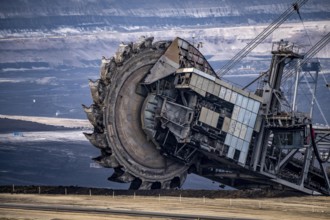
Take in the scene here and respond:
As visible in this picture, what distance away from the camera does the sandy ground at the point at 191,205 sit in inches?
2454

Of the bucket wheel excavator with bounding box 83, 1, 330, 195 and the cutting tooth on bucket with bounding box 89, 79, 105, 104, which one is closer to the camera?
the cutting tooth on bucket with bounding box 89, 79, 105, 104

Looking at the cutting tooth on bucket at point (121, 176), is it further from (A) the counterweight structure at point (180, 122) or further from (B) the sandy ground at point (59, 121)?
(B) the sandy ground at point (59, 121)

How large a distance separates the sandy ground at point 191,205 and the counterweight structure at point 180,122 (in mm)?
3780

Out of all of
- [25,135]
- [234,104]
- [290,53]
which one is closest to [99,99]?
[234,104]

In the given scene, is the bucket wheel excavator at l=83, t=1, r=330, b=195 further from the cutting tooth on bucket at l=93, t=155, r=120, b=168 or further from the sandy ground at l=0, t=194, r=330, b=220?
the sandy ground at l=0, t=194, r=330, b=220

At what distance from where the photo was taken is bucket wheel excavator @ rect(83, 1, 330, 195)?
240ft

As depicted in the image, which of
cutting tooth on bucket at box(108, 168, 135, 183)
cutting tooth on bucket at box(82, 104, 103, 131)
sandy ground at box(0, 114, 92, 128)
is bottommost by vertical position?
cutting tooth on bucket at box(108, 168, 135, 183)

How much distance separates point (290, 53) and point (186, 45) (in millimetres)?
7444

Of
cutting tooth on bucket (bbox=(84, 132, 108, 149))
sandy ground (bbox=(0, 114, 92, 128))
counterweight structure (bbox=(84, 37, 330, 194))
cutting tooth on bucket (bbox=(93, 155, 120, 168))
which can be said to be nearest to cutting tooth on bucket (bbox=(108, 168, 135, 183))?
counterweight structure (bbox=(84, 37, 330, 194))

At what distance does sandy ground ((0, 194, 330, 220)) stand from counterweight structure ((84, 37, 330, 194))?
378 centimetres

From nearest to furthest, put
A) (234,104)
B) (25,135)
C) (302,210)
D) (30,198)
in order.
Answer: (302,210)
(30,198)
(234,104)
(25,135)

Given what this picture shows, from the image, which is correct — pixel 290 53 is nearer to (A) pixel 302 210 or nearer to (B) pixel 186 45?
(B) pixel 186 45

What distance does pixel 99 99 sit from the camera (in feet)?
238

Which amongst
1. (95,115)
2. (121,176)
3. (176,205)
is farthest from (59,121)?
(176,205)
